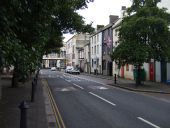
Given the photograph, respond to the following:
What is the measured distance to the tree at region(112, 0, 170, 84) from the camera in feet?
104

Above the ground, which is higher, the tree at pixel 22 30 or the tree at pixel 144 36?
the tree at pixel 144 36

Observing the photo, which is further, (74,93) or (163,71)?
(163,71)

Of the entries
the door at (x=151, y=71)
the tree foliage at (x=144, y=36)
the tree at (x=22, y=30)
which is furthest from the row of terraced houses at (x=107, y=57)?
the tree at (x=22, y=30)

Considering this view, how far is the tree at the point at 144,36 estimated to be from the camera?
104 ft

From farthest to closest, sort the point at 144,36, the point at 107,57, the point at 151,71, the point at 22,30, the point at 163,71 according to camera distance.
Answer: the point at 107,57, the point at 151,71, the point at 163,71, the point at 144,36, the point at 22,30

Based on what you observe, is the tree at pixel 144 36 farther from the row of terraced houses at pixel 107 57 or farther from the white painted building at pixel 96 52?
the white painted building at pixel 96 52

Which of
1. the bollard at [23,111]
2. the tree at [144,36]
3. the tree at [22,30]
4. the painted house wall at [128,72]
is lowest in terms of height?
the bollard at [23,111]

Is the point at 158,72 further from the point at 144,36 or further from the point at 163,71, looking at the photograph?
the point at 144,36

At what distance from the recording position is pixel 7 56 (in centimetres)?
732

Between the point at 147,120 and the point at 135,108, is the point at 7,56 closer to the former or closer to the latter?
the point at 147,120

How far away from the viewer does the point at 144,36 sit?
32875 millimetres

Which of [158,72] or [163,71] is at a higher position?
[163,71]

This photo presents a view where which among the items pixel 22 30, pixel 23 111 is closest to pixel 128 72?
pixel 22 30

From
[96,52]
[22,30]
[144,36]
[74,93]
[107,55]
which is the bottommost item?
[74,93]
